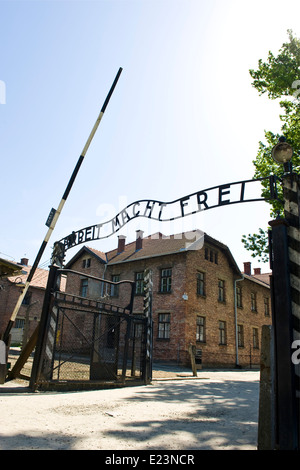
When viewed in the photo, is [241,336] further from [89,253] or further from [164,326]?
[89,253]

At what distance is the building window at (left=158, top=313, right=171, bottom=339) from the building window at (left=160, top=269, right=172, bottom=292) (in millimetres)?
1647

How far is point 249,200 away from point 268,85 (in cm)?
1240

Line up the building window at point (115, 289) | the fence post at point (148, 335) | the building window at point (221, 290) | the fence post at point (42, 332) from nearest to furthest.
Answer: the fence post at point (42, 332) < the fence post at point (148, 335) < the building window at point (221, 290) < the building window at point (115, 289)

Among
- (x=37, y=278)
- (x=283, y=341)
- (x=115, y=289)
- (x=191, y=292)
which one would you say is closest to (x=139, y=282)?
(x=115, y=289)

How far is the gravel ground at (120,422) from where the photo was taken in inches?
132

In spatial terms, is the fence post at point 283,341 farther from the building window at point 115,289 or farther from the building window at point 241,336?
the building window at point 241,336

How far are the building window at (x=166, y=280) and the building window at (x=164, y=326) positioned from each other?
1647mm

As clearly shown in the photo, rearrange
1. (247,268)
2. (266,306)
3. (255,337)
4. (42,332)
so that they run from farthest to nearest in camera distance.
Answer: (247,268)
(266,306)
(255,337)
(42,332)

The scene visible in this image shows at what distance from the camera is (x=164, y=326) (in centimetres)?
2034

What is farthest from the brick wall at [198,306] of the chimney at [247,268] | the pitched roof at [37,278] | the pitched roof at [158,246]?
the pitched roof at [37,278]

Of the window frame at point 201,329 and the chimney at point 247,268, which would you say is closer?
the window frame at point 201,329

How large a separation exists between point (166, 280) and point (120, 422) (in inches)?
673
